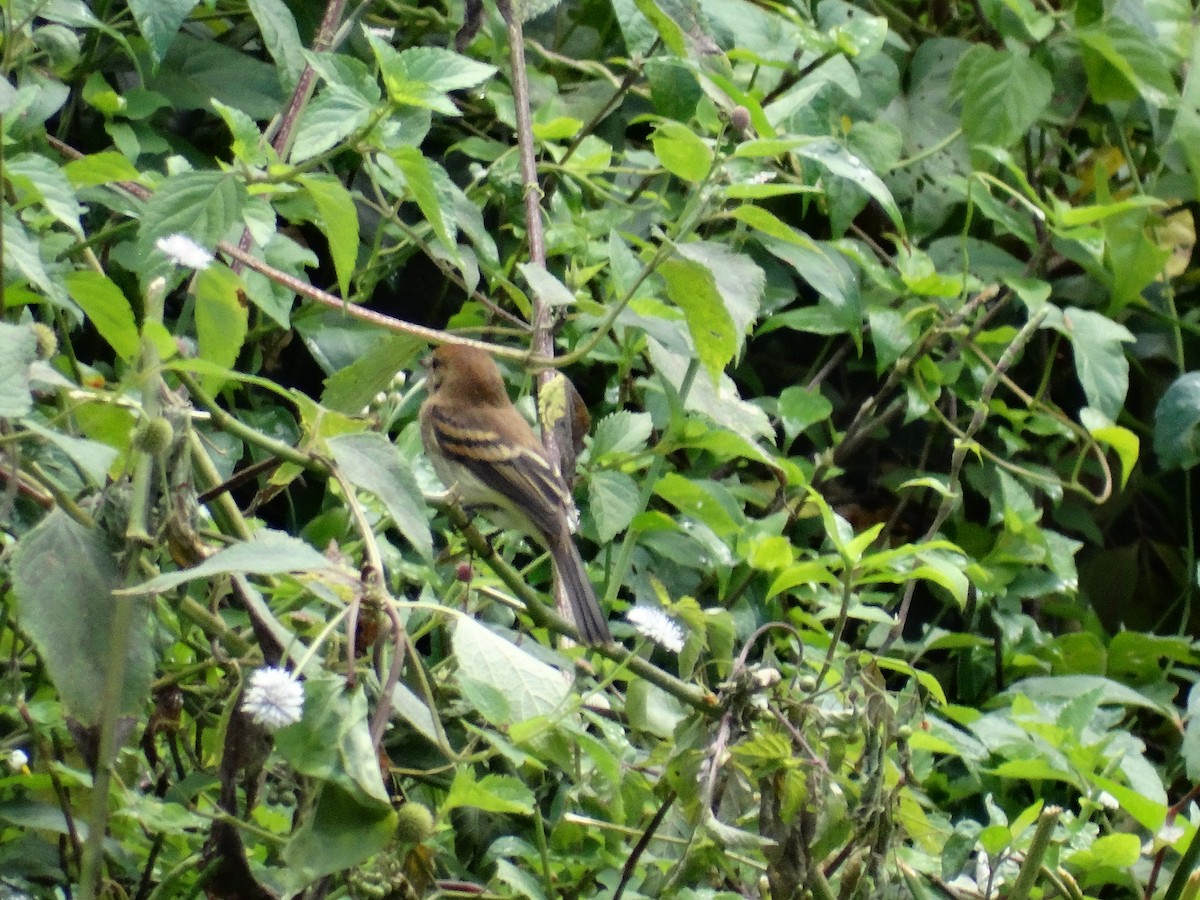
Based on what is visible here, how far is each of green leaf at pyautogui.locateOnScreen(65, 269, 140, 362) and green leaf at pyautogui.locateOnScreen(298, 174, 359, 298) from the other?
24 centimetres

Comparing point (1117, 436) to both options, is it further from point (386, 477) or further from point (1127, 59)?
point (386, 477)

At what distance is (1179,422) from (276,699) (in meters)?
2.91

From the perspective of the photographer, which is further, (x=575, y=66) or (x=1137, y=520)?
(x=1137, y=520)

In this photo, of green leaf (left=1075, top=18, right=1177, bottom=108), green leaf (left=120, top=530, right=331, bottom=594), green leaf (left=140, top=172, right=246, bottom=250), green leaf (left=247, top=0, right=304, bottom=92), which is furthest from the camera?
green leaf (left=1075, top=18, right=1177, bottom=108)

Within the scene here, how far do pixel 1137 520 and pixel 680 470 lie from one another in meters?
1.87

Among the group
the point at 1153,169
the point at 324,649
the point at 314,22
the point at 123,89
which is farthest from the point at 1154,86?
the point at 324,649

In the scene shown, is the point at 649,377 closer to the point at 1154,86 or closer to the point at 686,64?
the point at 686,64

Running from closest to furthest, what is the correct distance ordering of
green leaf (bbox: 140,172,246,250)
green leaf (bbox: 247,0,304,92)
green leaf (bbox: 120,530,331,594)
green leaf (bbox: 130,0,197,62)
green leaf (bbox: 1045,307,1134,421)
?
green leaf (bbox: 120,530,331,594), green leaf (bbox: 140,172,246,250), green leaf (bbox: 130,0,197,62), green leaf (bbox: 247,0,304,92), green leaf (bbox: 1045,307,1134,421)

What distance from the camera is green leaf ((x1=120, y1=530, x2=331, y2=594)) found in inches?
39.7

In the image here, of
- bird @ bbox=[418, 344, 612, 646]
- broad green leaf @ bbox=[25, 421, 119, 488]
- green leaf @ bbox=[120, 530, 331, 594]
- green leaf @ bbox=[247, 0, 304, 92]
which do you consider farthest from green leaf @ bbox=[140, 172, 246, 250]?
bird @ bbox=[418, 344, 612, 646]

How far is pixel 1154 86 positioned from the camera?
11.8 ft

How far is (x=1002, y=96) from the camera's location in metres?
3.39

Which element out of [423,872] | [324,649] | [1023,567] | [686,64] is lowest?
[1023,567]

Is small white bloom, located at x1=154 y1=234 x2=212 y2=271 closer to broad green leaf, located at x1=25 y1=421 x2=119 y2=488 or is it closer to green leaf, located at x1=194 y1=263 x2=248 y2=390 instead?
green leaf, located at x1=194 y1=263 x2=248 y2=390
